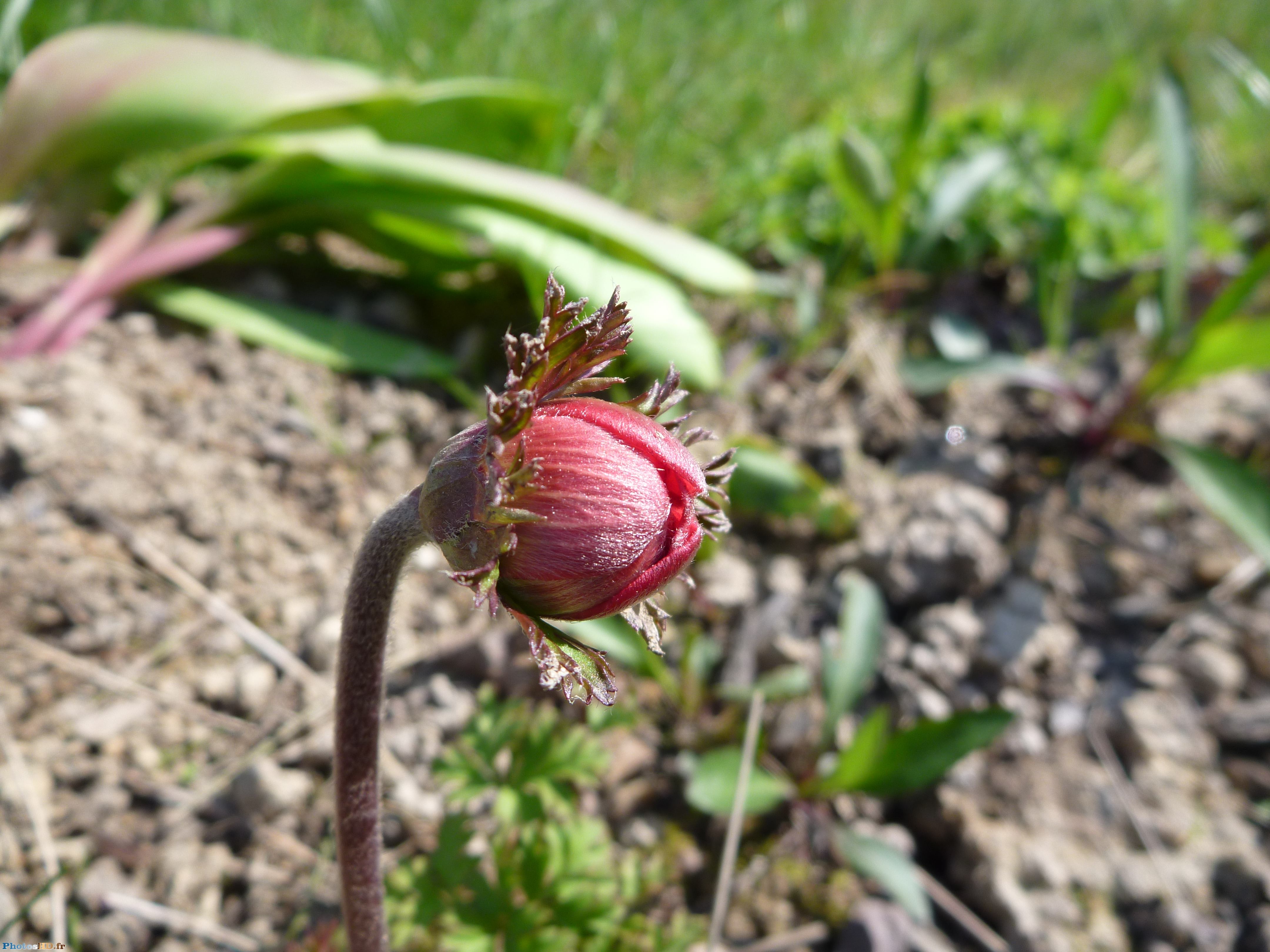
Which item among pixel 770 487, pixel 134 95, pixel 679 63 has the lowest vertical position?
pixel 770 487

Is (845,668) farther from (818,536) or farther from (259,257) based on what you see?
(259,257)

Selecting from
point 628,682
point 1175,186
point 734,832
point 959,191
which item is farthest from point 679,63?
point 734,832

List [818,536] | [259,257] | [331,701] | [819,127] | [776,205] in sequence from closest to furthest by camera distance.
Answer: [331,701]
[818,536]
[259,257]
[776,205]
[819,127]

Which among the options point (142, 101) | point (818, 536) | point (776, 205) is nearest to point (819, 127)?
point (776, 205)

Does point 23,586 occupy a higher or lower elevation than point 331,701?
higher

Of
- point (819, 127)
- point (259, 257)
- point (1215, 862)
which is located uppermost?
point (819, 127)

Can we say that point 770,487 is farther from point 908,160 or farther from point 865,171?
point 908,160

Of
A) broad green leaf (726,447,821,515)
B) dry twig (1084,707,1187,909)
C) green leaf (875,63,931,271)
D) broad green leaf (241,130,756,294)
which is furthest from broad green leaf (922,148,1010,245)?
dry twig (1084,707,1187,909)
